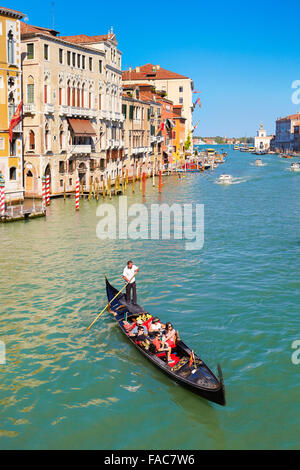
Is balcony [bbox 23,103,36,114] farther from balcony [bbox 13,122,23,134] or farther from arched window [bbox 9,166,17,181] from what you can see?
arched window [bbox 9,166,17,181]

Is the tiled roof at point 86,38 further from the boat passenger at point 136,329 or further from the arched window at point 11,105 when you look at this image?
the boat passenger at point 136,329

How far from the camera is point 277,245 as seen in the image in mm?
22953

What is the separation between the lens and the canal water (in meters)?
8.94

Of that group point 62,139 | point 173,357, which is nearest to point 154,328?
point 173,357

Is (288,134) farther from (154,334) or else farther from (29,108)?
(154,334)

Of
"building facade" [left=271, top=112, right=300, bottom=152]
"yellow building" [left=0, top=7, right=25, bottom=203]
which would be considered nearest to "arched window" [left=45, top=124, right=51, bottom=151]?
"yellow building" [left=0, top=7, right=25, bottom=203]

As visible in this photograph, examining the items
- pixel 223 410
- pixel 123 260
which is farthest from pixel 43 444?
pixel 123 260

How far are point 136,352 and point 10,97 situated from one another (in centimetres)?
2516

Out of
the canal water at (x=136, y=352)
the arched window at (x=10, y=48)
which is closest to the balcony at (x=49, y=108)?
the arched window at (x=10, y=48)

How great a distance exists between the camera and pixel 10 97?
32469mm

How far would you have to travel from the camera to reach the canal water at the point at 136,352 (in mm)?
8938

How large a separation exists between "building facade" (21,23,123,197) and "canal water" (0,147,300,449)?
14077 mm

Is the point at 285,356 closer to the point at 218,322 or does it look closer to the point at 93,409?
the point at 218,322

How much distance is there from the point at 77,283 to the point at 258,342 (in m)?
6.82
